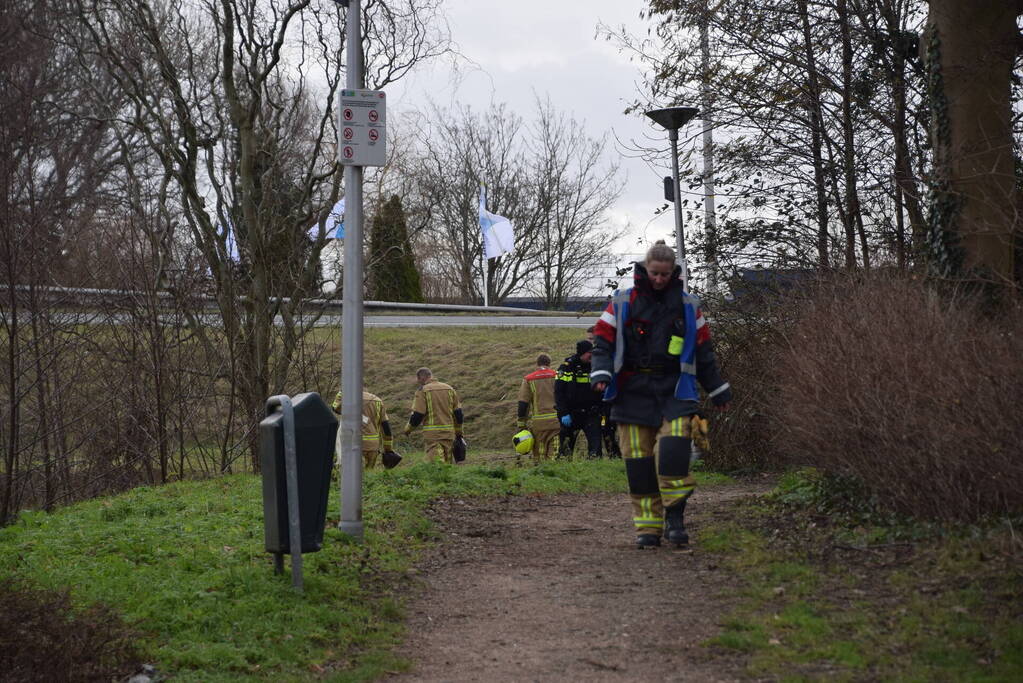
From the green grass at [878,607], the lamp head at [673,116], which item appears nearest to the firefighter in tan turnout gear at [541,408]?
Result: the lamp head at [673,116]

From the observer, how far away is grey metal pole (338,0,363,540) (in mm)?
8188

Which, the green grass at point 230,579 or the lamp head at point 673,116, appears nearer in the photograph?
the green grass at point 230,579

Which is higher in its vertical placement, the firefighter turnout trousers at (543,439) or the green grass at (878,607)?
the green grass at (878,607)

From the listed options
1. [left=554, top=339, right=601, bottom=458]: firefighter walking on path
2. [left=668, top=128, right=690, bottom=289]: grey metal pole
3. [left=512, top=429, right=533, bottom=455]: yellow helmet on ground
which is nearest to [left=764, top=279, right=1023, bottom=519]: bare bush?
[left=668, top=128, right=690, bottom=289]: grey metal pole

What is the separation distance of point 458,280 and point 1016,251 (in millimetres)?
41562

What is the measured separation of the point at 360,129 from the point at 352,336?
140cm

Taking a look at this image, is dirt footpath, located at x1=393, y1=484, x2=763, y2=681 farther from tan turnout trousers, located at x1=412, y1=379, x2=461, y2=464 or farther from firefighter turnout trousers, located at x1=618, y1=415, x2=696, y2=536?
tan turnout trousers, located at x1=412, y1=379, x2=461, y2=464

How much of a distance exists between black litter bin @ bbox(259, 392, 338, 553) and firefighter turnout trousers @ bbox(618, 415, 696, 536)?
2.04m

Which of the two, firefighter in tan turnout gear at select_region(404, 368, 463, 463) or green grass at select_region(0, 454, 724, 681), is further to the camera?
firefighter in tan turnout gear at select_region(404, 368, 463, 463)

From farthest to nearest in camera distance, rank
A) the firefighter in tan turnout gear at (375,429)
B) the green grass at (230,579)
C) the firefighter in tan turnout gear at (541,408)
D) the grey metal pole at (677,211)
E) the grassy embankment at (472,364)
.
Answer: the grassy embankment at (472,364) → the firefighter in tan turnout gear at (541,408) → the firefighter in tan turnout gear at (375,429) → the grey metal pole at (677,211) → the green grass at (230,579)

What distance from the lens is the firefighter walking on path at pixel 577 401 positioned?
56.4ft

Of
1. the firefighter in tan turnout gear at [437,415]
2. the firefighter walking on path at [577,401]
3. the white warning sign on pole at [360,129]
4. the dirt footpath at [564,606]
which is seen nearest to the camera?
the dirt footpath at [564,606]

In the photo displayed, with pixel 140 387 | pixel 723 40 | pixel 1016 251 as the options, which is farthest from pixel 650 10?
pixel 140 387

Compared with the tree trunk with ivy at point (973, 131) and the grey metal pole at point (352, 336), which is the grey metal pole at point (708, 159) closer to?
the tree trunk with ivy at point (973, 131)
